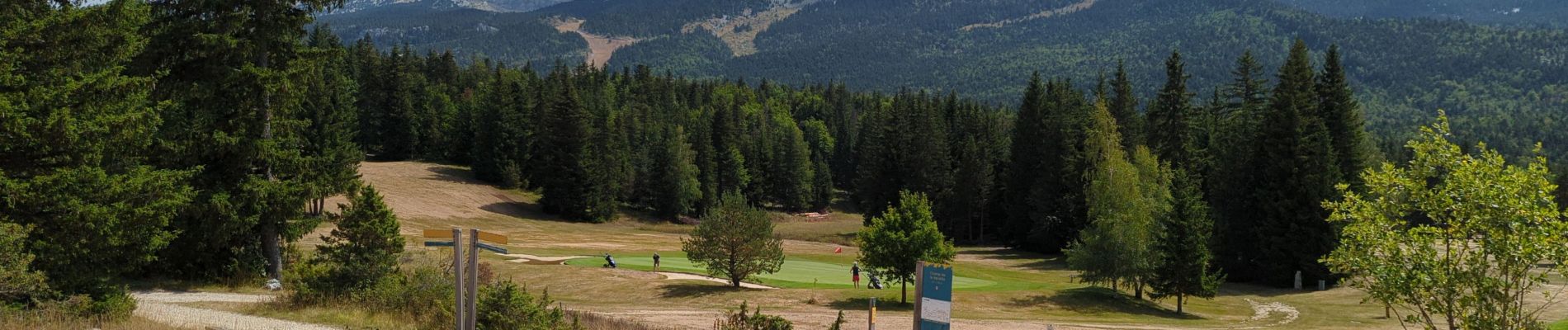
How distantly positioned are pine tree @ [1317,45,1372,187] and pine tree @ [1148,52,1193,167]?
949 centimetres

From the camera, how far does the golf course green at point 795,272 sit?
42.8 metres

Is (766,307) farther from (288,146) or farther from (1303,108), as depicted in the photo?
(1303,108)

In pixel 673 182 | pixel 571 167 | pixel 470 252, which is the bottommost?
pixel 470 252

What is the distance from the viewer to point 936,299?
11.9 m

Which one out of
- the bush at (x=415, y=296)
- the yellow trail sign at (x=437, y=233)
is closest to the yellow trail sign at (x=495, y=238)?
the yellow trail sign at (x=437, y=233)

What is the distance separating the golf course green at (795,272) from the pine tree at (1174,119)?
77.1ft

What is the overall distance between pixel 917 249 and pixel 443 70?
113547 millimetres

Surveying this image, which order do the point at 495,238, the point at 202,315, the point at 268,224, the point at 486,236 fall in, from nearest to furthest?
the point at 495,238 → the point at 486,236 → the point at 202,315 → the point at 268,224

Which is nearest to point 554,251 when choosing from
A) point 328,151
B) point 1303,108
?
point 328,151

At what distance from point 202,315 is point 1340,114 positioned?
176 ft

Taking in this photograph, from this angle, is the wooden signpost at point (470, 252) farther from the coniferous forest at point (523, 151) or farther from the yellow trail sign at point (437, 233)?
the coniferous forest at point (523, 151)

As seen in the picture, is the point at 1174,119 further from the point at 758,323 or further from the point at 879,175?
the point at 758,323

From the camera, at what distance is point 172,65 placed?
2625 cm

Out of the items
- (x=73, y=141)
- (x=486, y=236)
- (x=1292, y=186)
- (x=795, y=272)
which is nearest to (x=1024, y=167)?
(x=1292, y=186)
